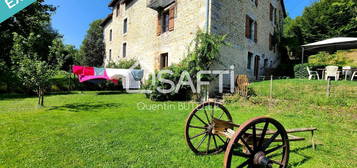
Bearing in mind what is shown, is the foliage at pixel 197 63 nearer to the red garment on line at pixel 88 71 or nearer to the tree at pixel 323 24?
the red garment on line at pixel 88 71

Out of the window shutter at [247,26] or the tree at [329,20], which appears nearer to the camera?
the window shutter at [247,26]

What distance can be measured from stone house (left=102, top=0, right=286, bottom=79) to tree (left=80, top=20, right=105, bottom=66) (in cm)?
732

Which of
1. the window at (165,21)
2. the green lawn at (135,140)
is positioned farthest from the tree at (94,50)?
A: the green lawn at (135,140)

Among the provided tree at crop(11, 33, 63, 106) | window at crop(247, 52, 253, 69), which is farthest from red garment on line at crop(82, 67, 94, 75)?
window at crop(247, 52, 253, 69)

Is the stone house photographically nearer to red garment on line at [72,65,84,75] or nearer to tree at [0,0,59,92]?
red garment on line at [72,65,84,75]

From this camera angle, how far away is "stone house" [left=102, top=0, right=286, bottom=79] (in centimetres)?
910

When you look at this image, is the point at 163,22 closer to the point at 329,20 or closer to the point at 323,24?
the point at 323,24

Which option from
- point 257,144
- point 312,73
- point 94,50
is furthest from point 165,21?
point 94,50

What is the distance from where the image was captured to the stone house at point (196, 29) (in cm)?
910

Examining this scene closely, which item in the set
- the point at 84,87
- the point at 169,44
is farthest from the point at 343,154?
the point at 84,87

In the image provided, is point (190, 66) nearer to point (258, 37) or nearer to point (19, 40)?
point (19, 40)

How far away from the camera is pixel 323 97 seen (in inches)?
249

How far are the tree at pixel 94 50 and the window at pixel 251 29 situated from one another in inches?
758

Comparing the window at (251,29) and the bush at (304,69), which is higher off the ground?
the window at (251,29)
